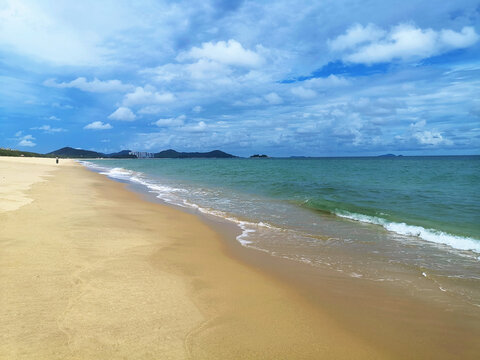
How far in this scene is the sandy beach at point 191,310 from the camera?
3.60 meters

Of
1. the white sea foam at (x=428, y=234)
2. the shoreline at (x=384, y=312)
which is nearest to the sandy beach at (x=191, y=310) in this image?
the shoreline at (x=384, y=312)

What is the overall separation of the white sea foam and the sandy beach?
5211 mm

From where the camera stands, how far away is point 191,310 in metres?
4.49

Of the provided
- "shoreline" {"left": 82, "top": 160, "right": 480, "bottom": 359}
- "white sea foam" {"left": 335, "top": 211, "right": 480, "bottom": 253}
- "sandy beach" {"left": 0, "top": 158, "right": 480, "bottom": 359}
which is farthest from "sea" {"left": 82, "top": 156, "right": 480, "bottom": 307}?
"sandy beach" {"left": 0, "top": 158, "right": 480, "bottom": 359}

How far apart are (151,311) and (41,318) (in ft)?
4.37

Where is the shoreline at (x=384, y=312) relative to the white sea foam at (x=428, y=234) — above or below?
below

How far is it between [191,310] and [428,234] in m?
9.06

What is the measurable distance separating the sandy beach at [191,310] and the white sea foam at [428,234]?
5211 mm

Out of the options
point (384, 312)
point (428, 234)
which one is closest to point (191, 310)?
point (384, 312)

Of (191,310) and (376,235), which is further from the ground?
(191,310)

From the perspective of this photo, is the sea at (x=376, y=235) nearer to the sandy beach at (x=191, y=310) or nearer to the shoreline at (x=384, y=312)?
the shoreline at (x=384, y=312)

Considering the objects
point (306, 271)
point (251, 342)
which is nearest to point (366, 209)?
point (306, 271)

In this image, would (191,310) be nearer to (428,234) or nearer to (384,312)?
(384,312)

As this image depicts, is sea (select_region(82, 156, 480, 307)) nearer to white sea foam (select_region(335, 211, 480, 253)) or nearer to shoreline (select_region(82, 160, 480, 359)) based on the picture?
white sea foam (select_region(335, 211, 480, 253))
